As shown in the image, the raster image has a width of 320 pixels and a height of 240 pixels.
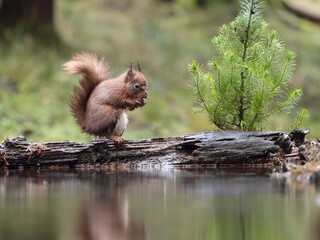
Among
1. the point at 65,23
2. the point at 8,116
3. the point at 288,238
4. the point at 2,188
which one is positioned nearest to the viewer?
the point at 288,238

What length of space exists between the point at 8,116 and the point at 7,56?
159 centimetres

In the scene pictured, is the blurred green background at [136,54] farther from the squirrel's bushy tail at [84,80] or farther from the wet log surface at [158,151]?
the wet log surface at [158,151]

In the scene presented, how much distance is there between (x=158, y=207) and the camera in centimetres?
366

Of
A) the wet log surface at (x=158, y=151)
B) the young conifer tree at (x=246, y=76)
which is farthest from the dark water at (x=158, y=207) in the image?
the young conifer tree at (x=246, y=76)

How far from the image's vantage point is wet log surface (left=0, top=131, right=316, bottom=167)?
5.65 meters

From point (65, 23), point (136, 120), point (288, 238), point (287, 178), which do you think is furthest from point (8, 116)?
point (288, 238)

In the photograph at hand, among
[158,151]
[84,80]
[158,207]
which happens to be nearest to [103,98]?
[84,80]

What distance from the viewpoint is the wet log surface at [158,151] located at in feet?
18.5

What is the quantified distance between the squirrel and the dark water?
913 millimetres

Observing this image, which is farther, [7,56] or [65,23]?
[65,23]

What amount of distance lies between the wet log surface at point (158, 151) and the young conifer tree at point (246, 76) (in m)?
0.31

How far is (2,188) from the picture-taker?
14.7 ft

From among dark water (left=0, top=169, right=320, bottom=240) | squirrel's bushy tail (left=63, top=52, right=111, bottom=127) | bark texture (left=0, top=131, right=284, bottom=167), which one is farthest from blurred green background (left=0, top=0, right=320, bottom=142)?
dark water (left=0, top=169, right=320, bottom=240)

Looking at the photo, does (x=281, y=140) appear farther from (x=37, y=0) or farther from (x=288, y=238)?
(x=37, y=0)
